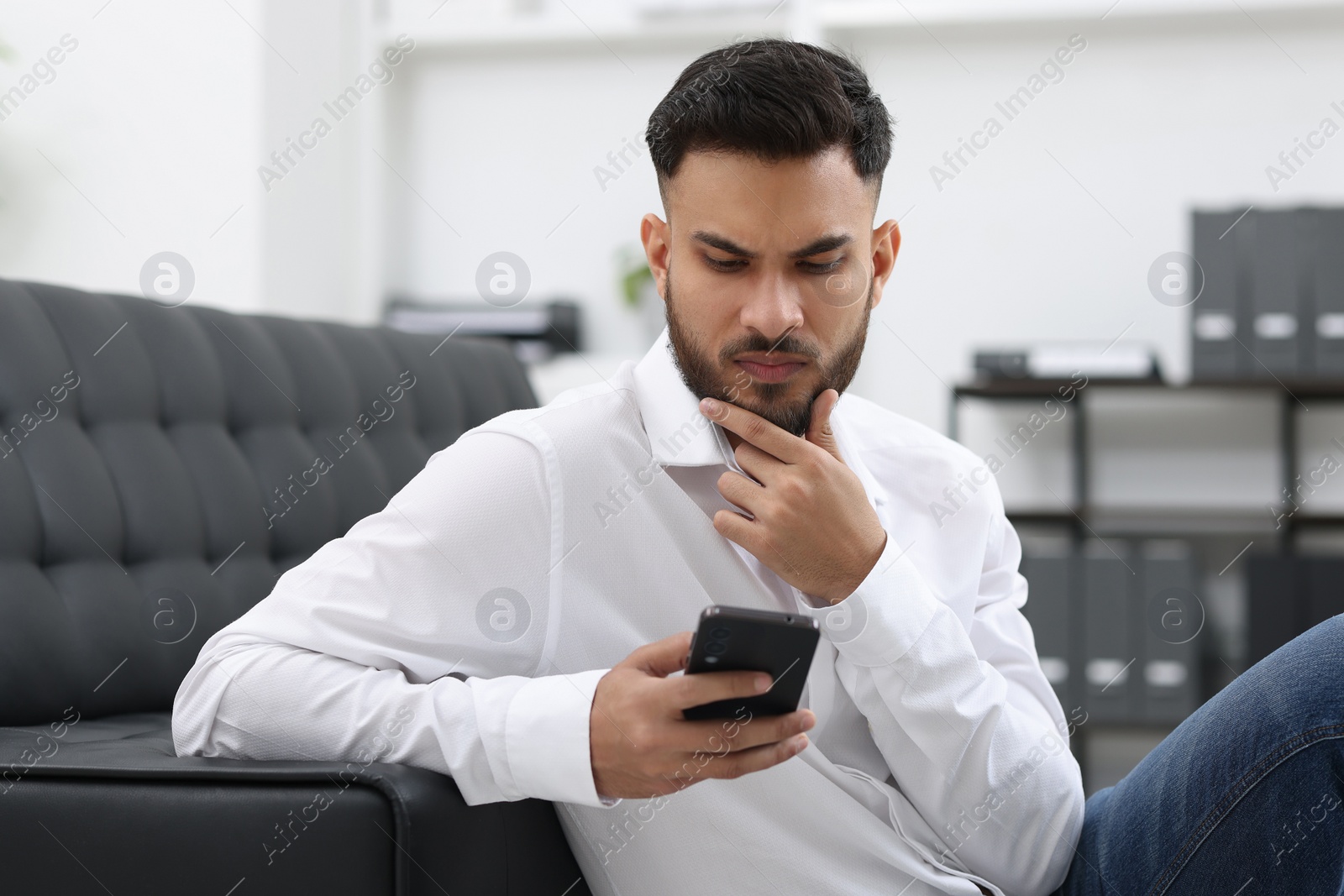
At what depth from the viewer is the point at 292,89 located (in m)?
2.96

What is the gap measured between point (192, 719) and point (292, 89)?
2348mm

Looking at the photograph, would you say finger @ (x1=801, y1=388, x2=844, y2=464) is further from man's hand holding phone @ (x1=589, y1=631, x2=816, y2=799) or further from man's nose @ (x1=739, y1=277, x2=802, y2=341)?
man's hand holding phone @ (x1=589, y1=631, x2=816, y2=799)

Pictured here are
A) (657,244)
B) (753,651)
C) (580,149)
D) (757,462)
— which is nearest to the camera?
(753,651)

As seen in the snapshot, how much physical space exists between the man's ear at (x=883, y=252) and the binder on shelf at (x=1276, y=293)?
1681mm

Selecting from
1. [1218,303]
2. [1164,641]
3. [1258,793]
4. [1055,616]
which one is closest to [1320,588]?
[1164,641]

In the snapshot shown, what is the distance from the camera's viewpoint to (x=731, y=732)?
0.85 metres

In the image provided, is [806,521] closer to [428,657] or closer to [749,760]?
[749,760]

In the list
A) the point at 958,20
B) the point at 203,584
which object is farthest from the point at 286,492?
the point at 958,20

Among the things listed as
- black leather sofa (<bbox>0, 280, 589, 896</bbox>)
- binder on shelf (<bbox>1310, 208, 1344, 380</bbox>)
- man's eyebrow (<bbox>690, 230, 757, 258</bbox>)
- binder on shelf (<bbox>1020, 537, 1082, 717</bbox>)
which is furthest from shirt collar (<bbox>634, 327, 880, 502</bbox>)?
binder on shelf (<bbox>1310, 208, 1344, 380</bbox>)

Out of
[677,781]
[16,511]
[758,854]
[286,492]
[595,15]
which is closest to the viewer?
[677,781]

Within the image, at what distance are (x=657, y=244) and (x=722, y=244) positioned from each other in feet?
0.59

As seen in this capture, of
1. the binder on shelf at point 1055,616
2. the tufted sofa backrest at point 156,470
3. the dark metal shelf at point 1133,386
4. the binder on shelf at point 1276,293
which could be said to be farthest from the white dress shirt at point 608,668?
the binder on shelf at point 1276,293

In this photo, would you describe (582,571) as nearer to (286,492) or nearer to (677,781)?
(677,781)

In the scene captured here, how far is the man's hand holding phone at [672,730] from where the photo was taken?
83 centimetres
